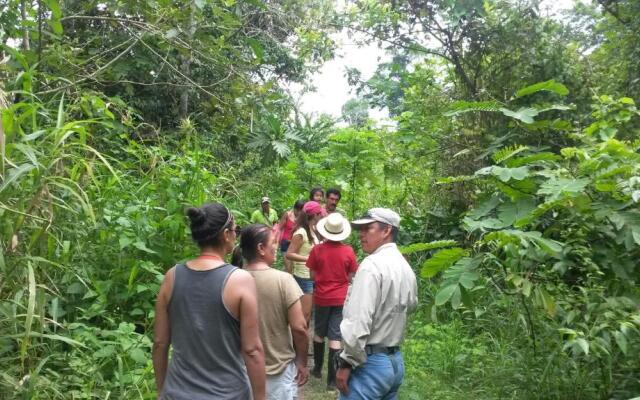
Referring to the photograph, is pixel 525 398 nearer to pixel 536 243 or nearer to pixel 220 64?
pixel 536 243

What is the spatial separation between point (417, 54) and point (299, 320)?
24.9ft

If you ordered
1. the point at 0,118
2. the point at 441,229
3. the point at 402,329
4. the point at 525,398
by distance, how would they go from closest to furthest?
the point at 0,118
the point at 402,329
the point at 525,398
the point at 441,229

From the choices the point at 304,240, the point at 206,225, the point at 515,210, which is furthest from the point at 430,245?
the point at 304,240

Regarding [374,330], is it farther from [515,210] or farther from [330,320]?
[330,320]

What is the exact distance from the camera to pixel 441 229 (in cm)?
966

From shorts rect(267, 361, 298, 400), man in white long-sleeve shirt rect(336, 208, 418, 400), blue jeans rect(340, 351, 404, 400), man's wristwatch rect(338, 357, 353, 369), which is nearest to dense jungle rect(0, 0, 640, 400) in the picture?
man in white long-sleeve shirt rect(336, 208, 418, 400)

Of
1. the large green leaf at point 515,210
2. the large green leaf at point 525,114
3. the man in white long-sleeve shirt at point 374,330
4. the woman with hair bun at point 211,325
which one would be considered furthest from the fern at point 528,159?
the woman with hair bun at point 211,325

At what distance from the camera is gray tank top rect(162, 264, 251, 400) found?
2605mm

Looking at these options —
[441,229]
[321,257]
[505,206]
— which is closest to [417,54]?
[441,229]

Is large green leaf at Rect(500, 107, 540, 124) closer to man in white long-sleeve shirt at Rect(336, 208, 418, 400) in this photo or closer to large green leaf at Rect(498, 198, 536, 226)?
large green leaf at Rect(498, 198, 536, 226)

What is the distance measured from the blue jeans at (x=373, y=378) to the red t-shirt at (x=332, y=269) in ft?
6.71

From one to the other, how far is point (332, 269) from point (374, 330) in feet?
6.80

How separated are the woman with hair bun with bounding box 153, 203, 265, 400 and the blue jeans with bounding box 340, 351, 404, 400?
761 millimetres

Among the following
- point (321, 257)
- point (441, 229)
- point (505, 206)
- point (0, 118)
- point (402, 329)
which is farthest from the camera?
point (441, 229)
